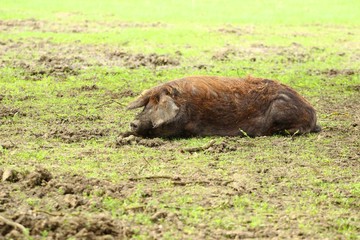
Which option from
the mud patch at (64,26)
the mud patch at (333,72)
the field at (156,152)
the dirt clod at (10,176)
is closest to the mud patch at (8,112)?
the field at (156,152)

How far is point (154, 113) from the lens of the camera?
291 inches

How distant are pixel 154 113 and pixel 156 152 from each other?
57 cm

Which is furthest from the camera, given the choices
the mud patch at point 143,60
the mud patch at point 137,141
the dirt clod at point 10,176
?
the mud patch at point 143,60

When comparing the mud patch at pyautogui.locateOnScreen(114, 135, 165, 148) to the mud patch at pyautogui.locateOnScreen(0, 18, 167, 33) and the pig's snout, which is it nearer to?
the pig's snout

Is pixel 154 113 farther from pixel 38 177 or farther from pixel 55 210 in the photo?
pixel 55 210

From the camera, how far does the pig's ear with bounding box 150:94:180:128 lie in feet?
24.1

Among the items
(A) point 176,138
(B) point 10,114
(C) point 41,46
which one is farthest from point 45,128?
(C) point 41,46

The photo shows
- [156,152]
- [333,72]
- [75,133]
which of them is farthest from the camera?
[333,72]

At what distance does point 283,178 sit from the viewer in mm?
6207

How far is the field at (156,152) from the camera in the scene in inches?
199

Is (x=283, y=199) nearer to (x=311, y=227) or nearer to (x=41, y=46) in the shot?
(x=311, y=227)

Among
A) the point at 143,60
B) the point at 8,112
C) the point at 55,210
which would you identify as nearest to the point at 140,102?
the point at 8,112

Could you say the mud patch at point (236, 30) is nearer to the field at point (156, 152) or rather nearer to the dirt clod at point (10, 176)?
the field at point (156, 152)

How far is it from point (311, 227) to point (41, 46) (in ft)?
32.0
